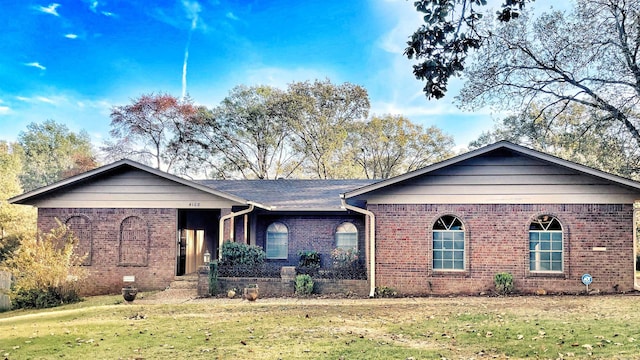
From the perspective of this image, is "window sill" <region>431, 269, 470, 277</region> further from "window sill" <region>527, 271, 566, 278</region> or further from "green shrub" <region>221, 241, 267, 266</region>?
"green shrub" <region>221, 241, 267, 266</region>

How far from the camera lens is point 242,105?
3869 cm

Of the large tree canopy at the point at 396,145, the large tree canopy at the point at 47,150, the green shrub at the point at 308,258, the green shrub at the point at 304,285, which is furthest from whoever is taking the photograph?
the large tree canopy at the point at 47,150

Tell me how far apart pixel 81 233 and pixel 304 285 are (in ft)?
26.2

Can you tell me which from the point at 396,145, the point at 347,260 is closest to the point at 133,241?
the point at 347,260

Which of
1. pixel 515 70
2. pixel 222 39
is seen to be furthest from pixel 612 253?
pixel 222 39

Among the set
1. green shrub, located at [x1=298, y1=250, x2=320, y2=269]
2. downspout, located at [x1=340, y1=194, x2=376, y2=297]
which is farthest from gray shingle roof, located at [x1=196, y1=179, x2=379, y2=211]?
downspout, located at [x1=340, y1=194, x2=376, y2=297]

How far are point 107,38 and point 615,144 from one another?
84.2 ft

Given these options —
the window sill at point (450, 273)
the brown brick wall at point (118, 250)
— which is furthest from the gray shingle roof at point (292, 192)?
the window sill at point (450, 273)

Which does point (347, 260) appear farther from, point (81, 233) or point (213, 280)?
point (81, 233)

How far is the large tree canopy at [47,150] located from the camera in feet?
173

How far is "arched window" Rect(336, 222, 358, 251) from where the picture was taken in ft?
63.7

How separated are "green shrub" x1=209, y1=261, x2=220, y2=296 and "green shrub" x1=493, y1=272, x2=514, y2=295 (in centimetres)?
785

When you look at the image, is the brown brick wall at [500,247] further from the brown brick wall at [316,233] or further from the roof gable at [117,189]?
the roof gable at [117,189]

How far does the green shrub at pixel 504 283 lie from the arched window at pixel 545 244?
763mm
